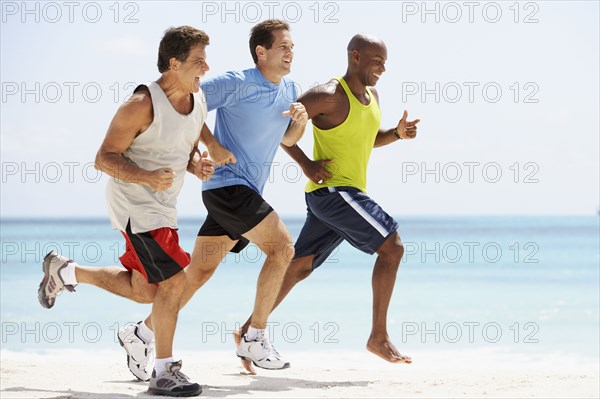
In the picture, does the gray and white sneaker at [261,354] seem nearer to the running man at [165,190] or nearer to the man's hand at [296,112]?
the running man at [165,190]

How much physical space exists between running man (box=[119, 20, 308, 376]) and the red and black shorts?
2.26 ft

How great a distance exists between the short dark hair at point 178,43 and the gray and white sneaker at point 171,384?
1664 millimetres

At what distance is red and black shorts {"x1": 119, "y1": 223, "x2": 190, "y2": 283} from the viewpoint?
16.4ft

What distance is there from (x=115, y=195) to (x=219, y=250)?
3.32 feet

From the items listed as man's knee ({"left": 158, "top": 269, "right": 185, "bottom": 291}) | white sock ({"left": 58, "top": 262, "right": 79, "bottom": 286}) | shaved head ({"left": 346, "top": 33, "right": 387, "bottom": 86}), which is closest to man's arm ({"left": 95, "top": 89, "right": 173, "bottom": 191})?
man's knee ({"left": 158, "top": 269, "right": 185, "bottom": 291})

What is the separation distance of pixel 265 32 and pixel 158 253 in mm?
1777

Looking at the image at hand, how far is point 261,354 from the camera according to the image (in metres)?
5.93

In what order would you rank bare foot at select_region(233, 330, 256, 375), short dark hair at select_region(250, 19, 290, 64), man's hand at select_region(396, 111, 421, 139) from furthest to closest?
man's hand at select_region(396, 111, 421, 139) → bare foot at select_region(233, 330, 256, 375) → short dark hair at select_region(250, 19, 290, 64)

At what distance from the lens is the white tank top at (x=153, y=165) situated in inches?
197

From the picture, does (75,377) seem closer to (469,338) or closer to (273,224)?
(273,224)

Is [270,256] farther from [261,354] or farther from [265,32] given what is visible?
[265,32]

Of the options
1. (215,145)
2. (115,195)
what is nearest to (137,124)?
(115,195)

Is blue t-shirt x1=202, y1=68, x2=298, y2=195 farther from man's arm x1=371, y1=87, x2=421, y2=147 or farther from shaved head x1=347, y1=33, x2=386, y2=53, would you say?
man's arm x1=371, y1=87, x2=421, y2=147

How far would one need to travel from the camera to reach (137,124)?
4906 millimetres
